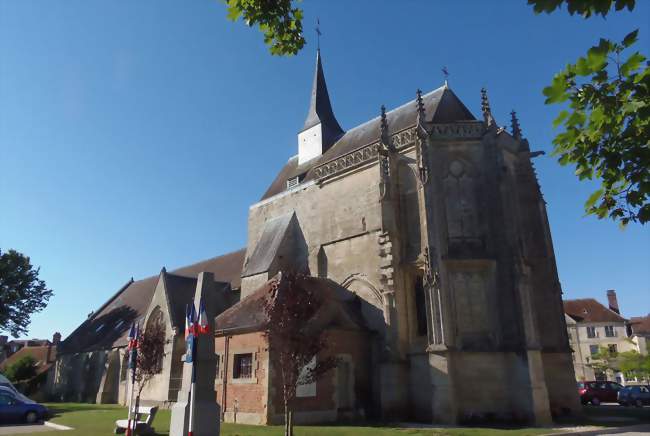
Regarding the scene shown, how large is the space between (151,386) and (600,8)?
27894 mm

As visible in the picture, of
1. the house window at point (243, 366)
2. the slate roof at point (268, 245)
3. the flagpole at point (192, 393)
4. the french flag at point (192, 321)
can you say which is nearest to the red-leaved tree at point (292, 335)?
the french flag at point (192, 321)

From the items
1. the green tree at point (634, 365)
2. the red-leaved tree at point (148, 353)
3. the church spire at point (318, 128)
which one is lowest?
the green tree at point (634, 365)

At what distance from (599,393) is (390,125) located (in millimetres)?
20261

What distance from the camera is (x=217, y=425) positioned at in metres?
10.3

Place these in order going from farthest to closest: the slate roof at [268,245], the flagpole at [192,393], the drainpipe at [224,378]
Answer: the slate roof at [268,245], the drainpipe at [224,378], the flagpole at [192,393]

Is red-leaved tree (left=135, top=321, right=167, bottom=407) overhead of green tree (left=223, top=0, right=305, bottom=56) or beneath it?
beneath

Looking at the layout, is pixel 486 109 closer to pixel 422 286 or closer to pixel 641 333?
pixel 422 286

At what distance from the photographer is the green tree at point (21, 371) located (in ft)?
132

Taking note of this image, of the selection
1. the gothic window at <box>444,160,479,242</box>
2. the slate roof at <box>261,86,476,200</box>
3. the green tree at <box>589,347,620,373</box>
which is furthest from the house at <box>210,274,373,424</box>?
the green tree at <box>589,347,620,373</box>

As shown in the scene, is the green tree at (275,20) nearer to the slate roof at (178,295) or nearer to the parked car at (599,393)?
the slate roof at (178,295)

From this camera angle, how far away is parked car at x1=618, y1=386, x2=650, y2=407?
1021 inches

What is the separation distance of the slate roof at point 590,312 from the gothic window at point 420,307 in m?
35.8

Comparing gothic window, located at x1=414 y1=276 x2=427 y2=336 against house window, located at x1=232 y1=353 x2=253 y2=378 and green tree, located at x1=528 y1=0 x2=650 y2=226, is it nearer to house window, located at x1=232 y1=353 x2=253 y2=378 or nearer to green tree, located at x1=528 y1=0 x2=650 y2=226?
house window, located at x1=232 y1=353 x2=253 y2=378

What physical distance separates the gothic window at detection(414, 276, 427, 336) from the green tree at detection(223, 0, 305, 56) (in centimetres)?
1407
